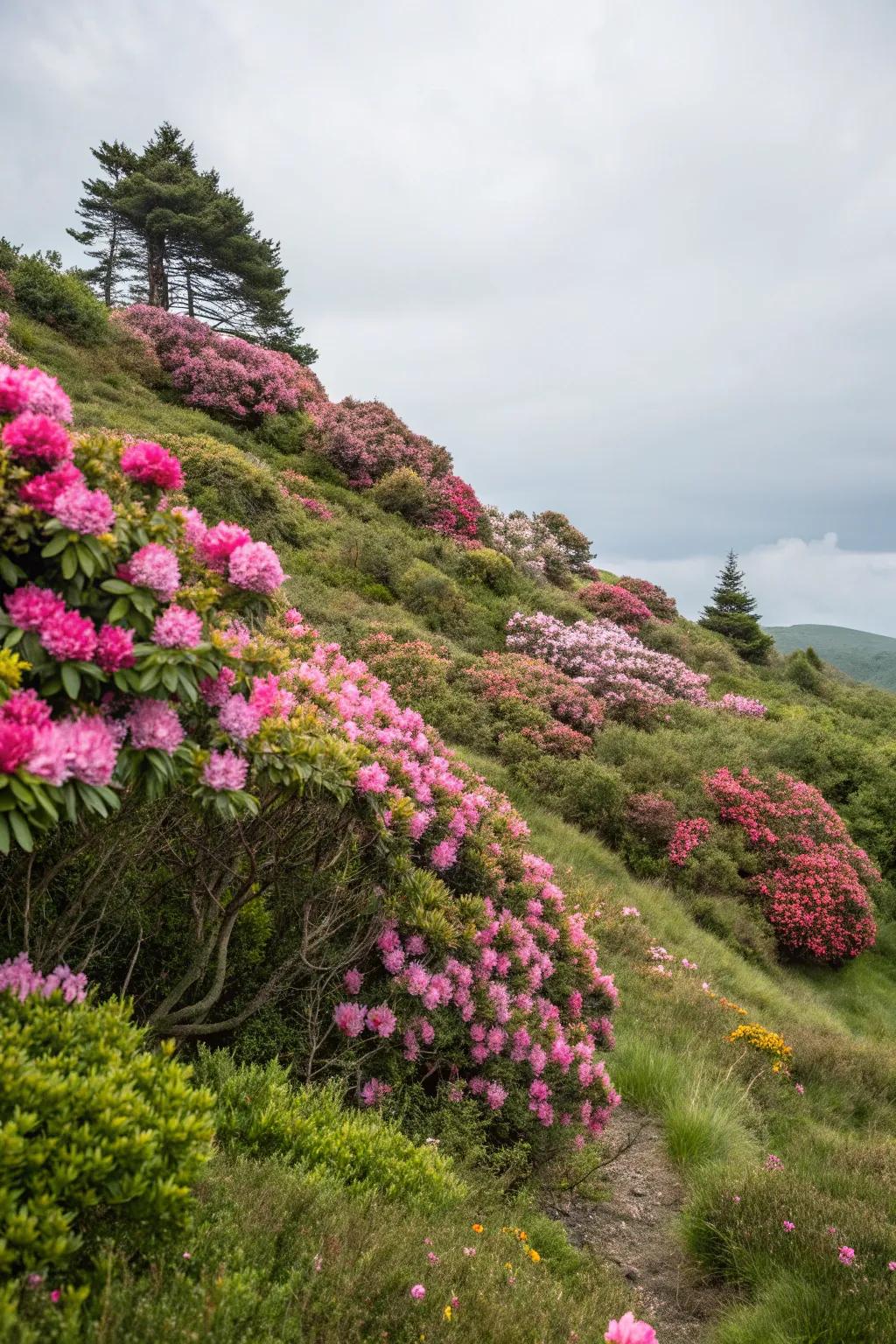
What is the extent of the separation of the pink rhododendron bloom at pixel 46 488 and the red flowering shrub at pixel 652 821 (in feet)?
33.8

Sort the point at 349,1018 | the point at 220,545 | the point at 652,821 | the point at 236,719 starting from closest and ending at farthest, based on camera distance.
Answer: the point at 236,719
the point at 220,545
the point at 349,1018
the point at 652,821

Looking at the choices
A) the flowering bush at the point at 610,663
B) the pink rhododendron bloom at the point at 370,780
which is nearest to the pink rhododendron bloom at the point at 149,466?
the pink rhododendron bloom at the point at 370,780

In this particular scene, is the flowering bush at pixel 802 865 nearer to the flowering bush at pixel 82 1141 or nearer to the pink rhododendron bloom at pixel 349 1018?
the pink rhododendron bloom at pixel 349 1018

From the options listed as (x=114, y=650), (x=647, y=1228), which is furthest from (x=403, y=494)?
(x=114, y=650)

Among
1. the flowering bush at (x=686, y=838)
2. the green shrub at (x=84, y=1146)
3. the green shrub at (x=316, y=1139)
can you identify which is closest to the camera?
the green shrub at (x=84, y=1146)

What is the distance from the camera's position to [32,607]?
7.07 ft

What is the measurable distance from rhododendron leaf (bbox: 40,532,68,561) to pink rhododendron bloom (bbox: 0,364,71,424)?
0.54 m

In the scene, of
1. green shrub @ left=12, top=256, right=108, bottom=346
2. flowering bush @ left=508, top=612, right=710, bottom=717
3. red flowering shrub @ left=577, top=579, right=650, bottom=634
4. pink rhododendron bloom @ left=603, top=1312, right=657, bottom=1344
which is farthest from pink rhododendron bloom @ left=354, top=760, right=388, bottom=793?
green shrub @ left=12, top=256, right=108, bottom=346

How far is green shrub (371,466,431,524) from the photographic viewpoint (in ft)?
70.6

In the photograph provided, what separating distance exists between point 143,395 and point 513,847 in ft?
62.0

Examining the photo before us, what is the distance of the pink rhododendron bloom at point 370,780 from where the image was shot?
3520 mm

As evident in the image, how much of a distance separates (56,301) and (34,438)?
73.3 ft

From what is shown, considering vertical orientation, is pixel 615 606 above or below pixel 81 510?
above

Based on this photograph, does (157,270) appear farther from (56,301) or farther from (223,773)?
(223,773)
